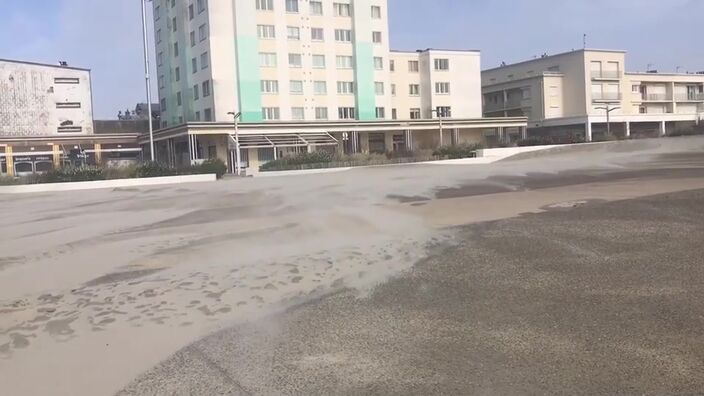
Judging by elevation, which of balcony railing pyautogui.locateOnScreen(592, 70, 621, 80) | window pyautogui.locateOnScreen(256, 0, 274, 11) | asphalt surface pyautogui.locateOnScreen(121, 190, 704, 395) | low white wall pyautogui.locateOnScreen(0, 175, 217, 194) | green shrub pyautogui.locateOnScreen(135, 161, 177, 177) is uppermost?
window pyautogui.locateOnScreen(256, 0, 274, 11)

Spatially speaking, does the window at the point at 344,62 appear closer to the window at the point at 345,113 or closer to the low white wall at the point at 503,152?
the window at the point at 345,113

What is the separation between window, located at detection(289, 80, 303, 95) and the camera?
2606 inches

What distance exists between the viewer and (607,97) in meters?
85.2

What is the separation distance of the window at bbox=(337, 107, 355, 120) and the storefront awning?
5.62 m

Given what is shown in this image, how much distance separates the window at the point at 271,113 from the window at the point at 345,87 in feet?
23.3

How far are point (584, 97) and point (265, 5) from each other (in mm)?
41333

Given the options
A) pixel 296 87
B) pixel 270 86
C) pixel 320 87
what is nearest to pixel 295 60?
pixel 296 87

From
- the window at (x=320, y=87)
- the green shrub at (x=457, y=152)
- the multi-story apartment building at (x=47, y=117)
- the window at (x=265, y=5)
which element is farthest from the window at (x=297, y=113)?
the multi-story apartment building at (x=47, y=117)

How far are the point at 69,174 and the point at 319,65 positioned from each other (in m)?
32.7

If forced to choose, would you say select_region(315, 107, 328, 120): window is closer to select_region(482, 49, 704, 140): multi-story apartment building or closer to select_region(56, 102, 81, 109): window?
select_region(482, 49, 704, 140): multi-story apartment building

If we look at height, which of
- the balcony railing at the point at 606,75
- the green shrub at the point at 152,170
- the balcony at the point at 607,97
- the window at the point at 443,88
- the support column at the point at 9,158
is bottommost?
the green shrub at the point at 152,170

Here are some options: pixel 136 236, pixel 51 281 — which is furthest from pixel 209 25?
pixel 51 281

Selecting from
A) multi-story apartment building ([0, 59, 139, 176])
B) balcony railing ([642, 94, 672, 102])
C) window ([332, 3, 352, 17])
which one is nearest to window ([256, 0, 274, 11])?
window ([332, 3, 352, 17])

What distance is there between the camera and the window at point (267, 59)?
65062 mm
